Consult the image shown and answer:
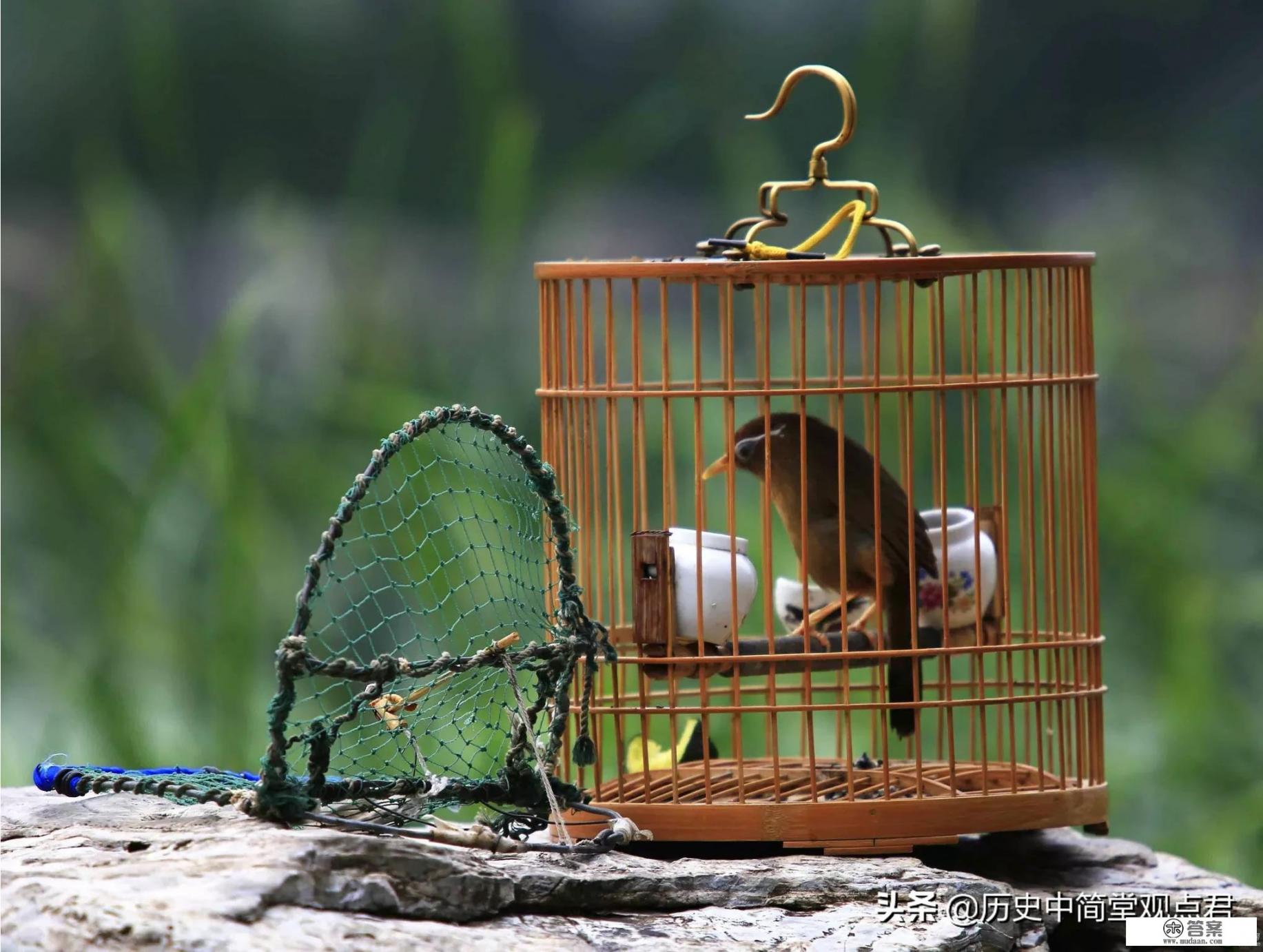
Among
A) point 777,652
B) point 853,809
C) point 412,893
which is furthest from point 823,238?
point 412,893

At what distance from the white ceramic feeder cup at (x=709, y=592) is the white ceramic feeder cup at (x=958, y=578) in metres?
0.46

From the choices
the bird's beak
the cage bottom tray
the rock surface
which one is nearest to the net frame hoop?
the rock surface

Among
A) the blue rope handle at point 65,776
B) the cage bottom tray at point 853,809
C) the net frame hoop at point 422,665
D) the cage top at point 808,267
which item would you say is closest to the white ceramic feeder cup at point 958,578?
the cage bottom tray at point 853,809

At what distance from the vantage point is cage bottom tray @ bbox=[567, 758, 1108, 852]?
2854mm

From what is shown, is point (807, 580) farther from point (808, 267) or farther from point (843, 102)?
point (843, 102)

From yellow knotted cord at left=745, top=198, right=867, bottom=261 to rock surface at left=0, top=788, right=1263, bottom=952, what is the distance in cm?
111

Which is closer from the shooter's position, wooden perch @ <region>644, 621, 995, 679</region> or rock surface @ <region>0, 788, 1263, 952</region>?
rock surface @ <region>0, 788, 1263, 952</region>

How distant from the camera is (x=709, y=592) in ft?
9.71

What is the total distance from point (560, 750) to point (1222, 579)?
10.1 feet

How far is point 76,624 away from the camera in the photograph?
532cm

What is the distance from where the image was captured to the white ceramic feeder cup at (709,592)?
295cm

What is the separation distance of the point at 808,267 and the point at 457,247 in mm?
3302

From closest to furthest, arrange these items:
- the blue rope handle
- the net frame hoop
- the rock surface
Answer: the rock surface < the net frame hoop < the blue rope handle

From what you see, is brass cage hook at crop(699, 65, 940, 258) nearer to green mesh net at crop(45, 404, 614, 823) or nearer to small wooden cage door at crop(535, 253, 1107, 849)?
small wooden cage door at crop(535, 253, 1107, 849)
